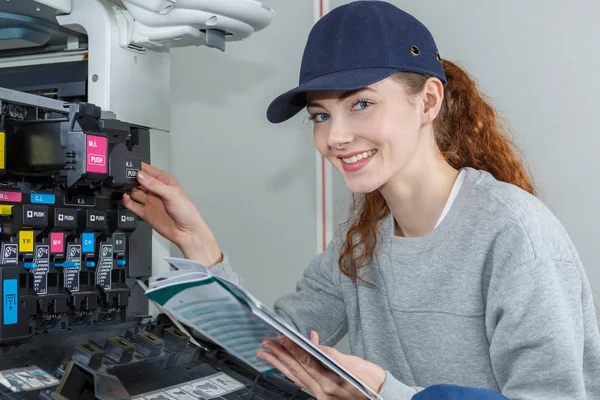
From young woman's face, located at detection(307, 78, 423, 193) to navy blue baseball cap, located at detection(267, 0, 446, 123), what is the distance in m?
0.04

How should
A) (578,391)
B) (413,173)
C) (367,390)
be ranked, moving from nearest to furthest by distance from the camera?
(367,390), (578,391), (413,173)

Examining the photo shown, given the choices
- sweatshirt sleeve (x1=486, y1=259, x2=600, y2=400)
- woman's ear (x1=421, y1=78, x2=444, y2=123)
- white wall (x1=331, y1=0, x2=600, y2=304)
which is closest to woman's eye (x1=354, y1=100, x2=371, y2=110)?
woman's ear (x1=421, y1=78, x2=444, y2=123)

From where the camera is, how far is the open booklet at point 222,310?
90cm

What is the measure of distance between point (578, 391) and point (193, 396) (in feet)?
1.98

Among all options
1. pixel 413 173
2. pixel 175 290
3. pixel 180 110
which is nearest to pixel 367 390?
pixel 175 290

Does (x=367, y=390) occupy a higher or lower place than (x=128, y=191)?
lower

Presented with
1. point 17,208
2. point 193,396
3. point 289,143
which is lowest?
point 193,396

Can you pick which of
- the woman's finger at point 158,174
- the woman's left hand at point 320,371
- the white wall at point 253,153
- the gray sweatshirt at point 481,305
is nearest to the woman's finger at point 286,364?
the woman's left hand at point 320,371

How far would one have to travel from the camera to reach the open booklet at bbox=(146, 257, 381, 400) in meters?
0.90

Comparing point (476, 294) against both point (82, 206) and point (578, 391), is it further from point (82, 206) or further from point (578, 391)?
point (82, 206)

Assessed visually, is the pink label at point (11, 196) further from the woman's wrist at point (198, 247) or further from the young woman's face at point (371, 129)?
the young woman's face at point (371, 129)

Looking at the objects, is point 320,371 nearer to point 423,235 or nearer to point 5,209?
point 423,235

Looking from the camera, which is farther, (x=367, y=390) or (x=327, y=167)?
(x=327, y=167)

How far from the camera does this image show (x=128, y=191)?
1429 mm
